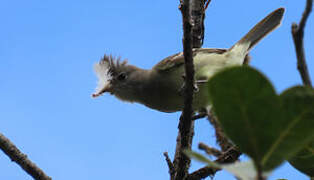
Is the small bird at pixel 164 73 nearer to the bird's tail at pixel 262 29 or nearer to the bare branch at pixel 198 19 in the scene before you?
the bird's tail at pixel 262 29

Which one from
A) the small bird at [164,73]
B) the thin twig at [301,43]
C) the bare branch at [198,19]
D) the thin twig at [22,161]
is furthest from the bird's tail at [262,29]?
the thin twig at [301,43]

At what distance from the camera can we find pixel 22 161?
224 centimetres

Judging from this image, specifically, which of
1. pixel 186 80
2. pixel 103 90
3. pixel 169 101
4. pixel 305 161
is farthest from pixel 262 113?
pixel 103 90

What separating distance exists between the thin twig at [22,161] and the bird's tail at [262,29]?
2456 mm

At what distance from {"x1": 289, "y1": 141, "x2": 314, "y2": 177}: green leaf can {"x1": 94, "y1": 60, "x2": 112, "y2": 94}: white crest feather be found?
2875 mm

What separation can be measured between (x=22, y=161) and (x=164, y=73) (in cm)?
182

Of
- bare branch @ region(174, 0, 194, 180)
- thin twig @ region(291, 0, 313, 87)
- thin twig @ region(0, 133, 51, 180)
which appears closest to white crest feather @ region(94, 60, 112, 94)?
bare branch @ region(174, 0, 194, 180)

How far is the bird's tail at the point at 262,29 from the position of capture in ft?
12.8

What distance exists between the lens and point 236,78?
2.47ft

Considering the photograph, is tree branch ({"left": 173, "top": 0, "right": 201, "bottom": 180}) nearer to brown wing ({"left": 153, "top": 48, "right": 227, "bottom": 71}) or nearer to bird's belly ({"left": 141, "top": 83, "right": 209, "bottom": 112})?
bird's belly ({"left": 141, "top": 83, "right": 209, "bottom": 112})

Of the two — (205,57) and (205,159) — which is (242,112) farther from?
(205,57)

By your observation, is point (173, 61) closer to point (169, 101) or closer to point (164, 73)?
point (164, 73)

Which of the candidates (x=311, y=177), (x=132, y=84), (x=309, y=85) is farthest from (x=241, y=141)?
(x=132, y=84)

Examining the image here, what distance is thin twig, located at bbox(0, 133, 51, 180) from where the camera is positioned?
2211 millimetres
